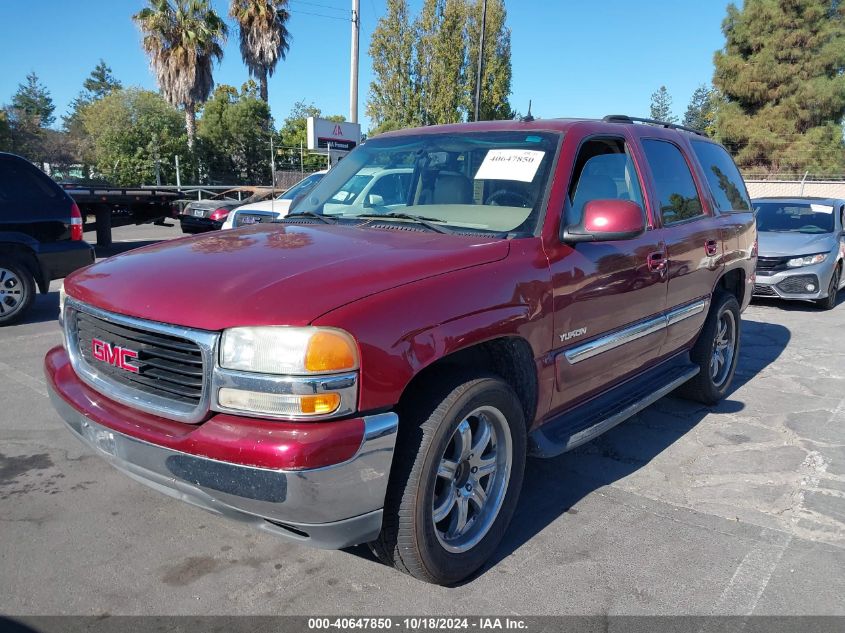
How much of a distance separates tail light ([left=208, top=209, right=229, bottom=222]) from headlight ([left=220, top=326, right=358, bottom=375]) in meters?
13.4

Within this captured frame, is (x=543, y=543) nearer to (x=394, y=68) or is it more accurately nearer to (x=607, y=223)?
(x=607, y=223)

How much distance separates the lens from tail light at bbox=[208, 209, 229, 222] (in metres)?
15.0

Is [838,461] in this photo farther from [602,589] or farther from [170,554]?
[170,554]

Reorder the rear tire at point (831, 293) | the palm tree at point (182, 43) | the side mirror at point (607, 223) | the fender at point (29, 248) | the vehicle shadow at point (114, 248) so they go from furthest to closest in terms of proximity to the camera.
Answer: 1. the palm tree at point (182, 43)
2. the vehicle shadow at point (114, 248)
3. the rear tire at point (831, 293)
4. the fender at point (29, 248)
5. the side mirror at point (607, 223)

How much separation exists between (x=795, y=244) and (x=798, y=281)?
55 cm

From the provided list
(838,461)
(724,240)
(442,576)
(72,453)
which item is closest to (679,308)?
(724,240)

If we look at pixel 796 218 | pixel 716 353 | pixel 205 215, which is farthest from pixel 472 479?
pixel 205 215

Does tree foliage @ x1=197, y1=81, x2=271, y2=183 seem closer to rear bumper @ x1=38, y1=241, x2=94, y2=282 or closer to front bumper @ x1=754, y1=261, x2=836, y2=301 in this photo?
rear bumper @ x1=38, y1=241, x2=94, y2=282

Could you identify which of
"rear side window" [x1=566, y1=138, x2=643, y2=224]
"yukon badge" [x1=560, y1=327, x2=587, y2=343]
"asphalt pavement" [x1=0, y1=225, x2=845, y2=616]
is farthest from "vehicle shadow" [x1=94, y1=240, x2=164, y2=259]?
"yukon badge" [x1=560, y1=327, x2=587, y2=343]

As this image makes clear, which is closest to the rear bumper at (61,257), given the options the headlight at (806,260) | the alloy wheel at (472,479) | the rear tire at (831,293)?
the alloy wheel at (472,479)

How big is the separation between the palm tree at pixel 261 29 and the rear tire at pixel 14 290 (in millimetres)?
28641

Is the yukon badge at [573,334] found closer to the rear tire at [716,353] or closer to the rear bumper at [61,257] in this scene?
the rear tire at [716,353]

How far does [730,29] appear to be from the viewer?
125 ft

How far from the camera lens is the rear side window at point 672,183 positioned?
13.6ft
